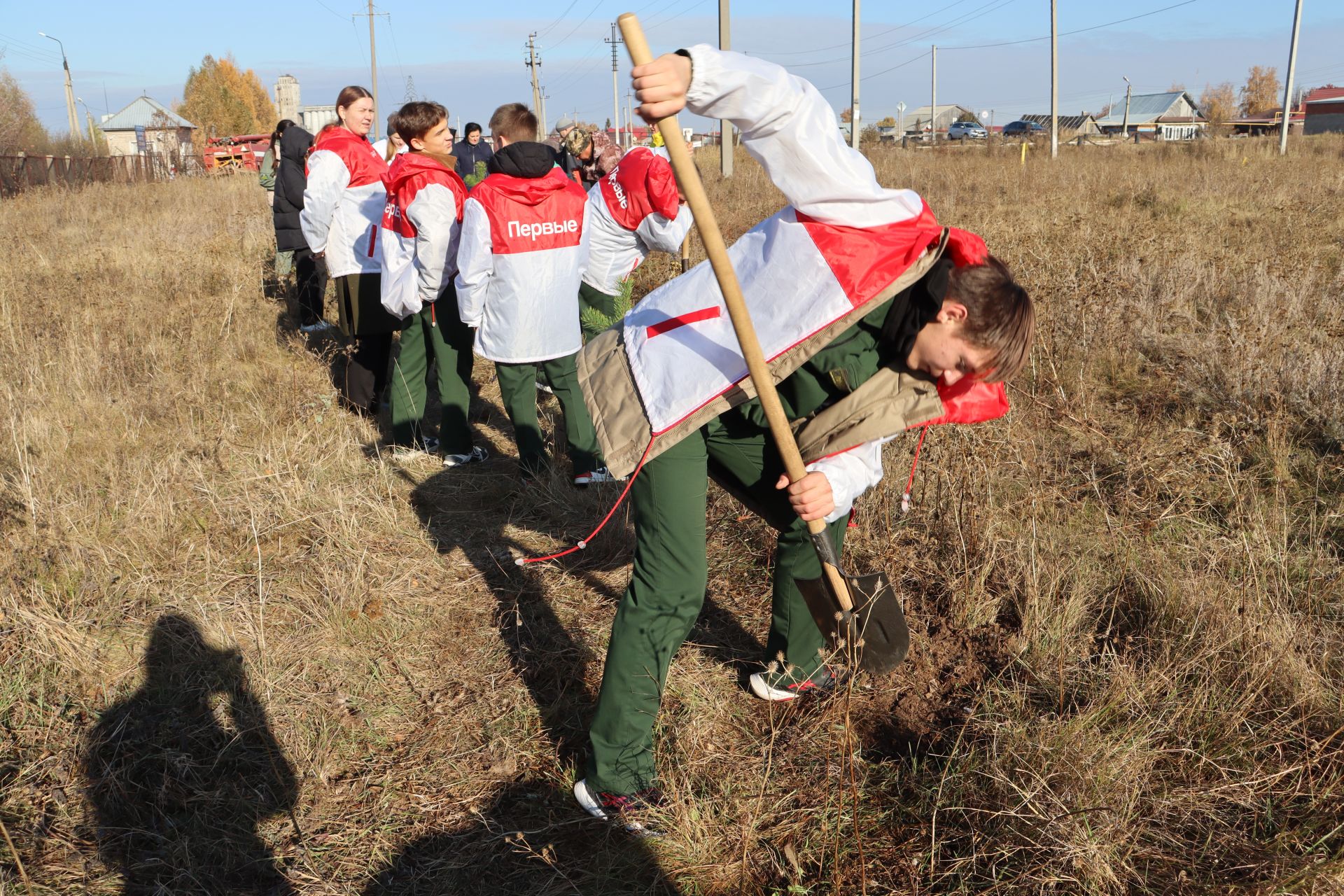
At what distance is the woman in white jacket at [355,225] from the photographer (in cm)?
573

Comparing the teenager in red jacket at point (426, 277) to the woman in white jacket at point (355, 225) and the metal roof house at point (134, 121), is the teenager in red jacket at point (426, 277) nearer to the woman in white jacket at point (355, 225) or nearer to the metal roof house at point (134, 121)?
the woman in white jacket at point (355, 225)

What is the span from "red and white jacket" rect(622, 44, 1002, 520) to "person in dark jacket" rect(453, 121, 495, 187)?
9.59 metres

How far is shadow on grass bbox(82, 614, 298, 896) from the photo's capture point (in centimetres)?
243

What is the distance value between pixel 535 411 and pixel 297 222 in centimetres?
447

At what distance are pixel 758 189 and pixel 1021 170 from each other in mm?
5610

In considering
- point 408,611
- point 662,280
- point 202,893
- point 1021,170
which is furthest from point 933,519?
point 1021,170

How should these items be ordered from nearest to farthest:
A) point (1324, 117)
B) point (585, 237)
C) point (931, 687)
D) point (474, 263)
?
point (931, 687), point (474, 263), point (585, 237), point (1324, 117)

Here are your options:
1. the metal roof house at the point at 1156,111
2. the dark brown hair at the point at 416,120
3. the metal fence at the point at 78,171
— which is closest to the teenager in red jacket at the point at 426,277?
the dark brown hair at the point at 416,120

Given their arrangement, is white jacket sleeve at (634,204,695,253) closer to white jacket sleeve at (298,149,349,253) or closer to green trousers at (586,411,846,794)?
white jacket sleeve at (298,149,349,253)

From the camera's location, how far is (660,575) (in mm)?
2330

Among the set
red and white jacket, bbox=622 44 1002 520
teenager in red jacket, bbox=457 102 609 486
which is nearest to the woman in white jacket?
teenager in red jacket, bbox=457 102 609 486

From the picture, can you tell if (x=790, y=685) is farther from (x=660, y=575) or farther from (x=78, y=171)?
(x=78, y=171)

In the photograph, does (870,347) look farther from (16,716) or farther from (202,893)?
(16,716)

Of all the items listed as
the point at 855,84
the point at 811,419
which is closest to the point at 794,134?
the point at 811,419
